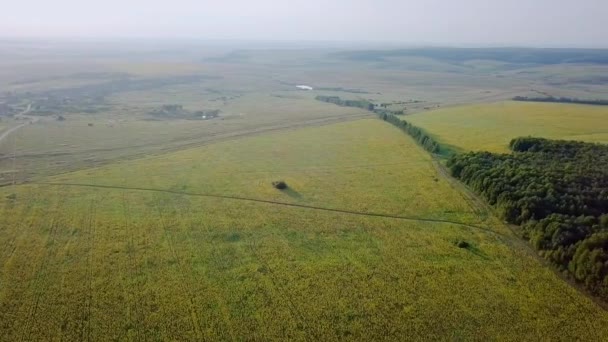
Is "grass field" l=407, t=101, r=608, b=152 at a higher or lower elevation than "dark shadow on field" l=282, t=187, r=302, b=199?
higher

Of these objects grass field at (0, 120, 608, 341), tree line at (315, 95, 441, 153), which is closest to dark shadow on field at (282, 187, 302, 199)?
grass field at (0, 120, 608, 341)

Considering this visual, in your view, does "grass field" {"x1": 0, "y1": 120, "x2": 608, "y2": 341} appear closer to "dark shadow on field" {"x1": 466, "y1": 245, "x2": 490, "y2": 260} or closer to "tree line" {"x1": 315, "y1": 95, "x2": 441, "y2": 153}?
"dark shadow on field" {"x1": 466, "y1": 245, "x2": 490, "y2": 260}

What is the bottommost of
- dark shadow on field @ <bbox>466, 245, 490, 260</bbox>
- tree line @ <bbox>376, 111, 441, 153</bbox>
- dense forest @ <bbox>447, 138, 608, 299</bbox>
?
dark shadow on field @ <bbox>466, 245, 490, 260</bbox>

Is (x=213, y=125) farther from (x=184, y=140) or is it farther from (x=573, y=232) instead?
(x=573, y=232)

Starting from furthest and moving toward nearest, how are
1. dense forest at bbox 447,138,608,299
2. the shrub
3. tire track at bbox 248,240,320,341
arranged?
the shrub, dense forest at bbox 447,138,608,299, tire track at bbox 248,240,320,341

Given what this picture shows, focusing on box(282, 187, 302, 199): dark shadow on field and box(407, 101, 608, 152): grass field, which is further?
box(407, 101, 608, 152): grass field

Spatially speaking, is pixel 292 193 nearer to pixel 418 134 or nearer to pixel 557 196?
pixel 557 196

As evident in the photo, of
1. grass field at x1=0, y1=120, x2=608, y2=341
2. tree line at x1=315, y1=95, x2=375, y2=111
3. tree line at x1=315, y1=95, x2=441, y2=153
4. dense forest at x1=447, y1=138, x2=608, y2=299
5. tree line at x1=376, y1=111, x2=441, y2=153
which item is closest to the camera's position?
grass field at x1=0, y1=120, x2=608, y2=341
